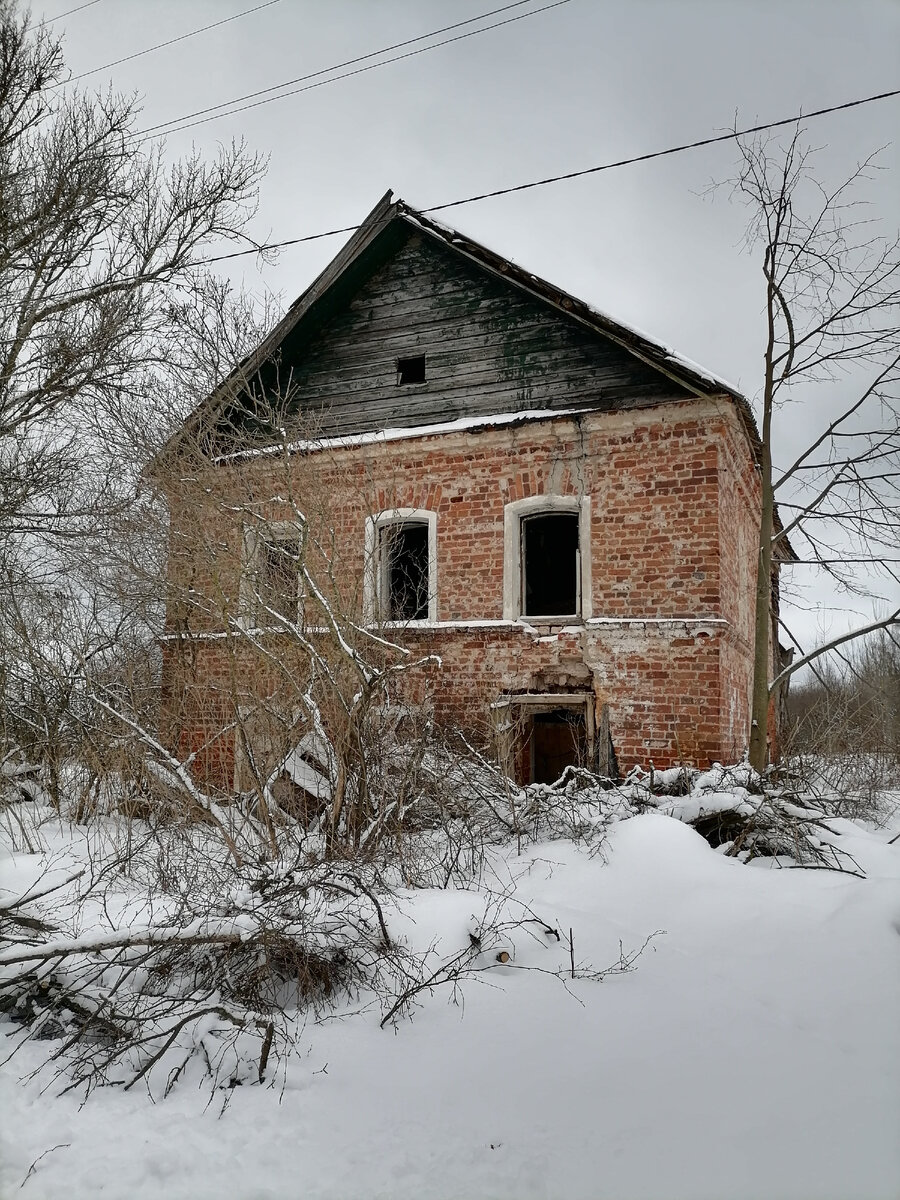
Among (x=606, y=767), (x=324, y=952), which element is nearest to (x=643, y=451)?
(x=606, y=767)

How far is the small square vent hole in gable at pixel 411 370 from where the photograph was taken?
10.6 meters

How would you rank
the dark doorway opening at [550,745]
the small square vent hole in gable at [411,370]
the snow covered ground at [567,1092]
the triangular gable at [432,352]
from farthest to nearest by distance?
the dark doorway opening at [550,745] < the small square vent hole in gable at [411,370] < the triangular gable at [432,352] < the snow covered ground at [567,1092]

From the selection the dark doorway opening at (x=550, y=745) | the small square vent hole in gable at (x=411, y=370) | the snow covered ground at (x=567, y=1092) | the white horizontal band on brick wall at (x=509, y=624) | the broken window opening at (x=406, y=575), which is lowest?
the snow covered ground at (x=567, y=1092)

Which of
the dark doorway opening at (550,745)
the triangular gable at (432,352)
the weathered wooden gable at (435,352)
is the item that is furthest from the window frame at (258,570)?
the dark doorway opening at (550,745)

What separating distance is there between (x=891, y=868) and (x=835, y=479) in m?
4.61

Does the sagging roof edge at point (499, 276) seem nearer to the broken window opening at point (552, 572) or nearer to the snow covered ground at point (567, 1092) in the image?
the broken window opening at point (552, 572)

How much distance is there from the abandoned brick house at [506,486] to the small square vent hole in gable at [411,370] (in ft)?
0.10

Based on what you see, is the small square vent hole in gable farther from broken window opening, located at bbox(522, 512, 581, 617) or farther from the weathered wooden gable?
broken window opening, located at bbox(522, 512, 581, 617)

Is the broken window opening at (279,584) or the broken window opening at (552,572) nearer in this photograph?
the broken window opening at (279,584)

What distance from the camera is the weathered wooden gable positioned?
9.50m

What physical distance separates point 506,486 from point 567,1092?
23.8ft

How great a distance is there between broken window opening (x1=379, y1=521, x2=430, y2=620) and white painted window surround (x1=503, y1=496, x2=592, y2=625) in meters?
1.04

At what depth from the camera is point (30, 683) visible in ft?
29.0

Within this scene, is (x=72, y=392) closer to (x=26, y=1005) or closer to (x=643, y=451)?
(x=643, y=451)
